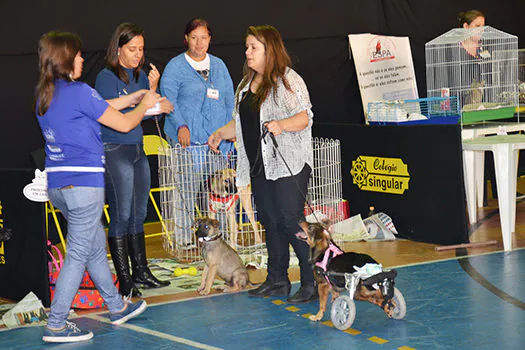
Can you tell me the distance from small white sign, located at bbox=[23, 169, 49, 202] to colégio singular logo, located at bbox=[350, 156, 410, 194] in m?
2.82

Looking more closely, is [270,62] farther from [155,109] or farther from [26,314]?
[26,314]

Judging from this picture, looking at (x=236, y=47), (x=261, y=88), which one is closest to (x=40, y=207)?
(x=261, y=88)

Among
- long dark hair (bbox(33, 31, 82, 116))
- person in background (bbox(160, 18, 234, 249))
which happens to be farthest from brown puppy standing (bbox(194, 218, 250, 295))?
long dark hair (bbox(33, 31, 82, 116))

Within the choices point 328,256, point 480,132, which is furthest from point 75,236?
point 480,132

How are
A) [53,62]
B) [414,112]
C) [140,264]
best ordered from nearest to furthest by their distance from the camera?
[53,62], [140,264], [414,112]

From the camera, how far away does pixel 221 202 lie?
5801mm

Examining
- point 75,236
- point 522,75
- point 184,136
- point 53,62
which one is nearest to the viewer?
point 53,62

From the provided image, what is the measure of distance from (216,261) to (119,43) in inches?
54.1

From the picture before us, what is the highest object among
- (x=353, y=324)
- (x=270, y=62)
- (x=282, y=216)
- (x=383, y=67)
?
(x=383, y=67)

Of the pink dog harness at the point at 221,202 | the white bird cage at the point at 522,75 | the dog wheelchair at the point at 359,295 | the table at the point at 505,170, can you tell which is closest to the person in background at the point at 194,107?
the pink dog harness at the point at 221,202

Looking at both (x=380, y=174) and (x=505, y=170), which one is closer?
(x=505, y=170)

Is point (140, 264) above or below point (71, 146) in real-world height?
below

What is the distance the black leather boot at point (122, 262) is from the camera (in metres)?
4.87

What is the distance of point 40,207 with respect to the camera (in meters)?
4.72
